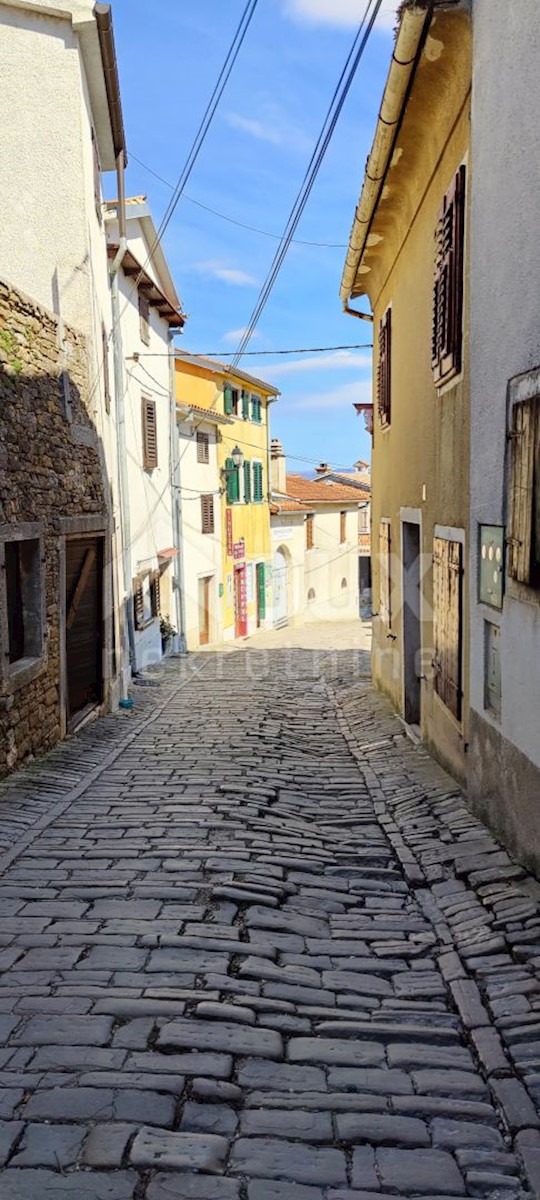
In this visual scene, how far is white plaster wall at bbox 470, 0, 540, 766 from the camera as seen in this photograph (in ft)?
15.0

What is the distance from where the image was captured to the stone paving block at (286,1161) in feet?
8.74

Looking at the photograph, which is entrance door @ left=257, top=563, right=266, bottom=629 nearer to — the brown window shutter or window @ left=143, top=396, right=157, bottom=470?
window @ left=143, top=396, right=157, bottom=470

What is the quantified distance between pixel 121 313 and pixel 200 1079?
15283mm

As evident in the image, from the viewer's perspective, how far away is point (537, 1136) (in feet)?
9.45

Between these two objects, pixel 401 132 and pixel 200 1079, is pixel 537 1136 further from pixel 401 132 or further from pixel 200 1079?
pixel 401 132

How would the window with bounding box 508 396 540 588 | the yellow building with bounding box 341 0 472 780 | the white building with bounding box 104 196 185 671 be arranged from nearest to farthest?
the window with bounding box 508 396 540 588 < the yellow building with bounding box 341 0 472 780 < the white building with bounding box 104 196 185 671

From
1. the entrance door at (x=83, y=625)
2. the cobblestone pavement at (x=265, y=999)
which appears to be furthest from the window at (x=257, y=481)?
the cobblestone pavement at (x=265, y=999)

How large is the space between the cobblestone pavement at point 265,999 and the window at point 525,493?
1.70m

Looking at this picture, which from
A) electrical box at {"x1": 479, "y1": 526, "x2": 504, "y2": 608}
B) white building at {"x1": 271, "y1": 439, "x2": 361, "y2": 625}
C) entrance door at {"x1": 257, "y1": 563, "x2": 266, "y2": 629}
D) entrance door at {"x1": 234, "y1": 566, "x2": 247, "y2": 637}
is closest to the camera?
electrical box at {"x1": 479, "y1": 526, "x2": 504, "y2": 608}

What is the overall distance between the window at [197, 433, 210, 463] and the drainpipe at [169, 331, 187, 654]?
2.37m

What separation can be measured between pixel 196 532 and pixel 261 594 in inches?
318

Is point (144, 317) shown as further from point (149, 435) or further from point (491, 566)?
point (491, 566)

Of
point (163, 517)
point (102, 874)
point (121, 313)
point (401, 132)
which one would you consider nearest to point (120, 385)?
point (121, 313)

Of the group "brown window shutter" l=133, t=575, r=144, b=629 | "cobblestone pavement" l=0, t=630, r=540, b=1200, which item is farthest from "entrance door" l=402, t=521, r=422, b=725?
"brown window shutter" l=133, t=575, r=144, b=629
